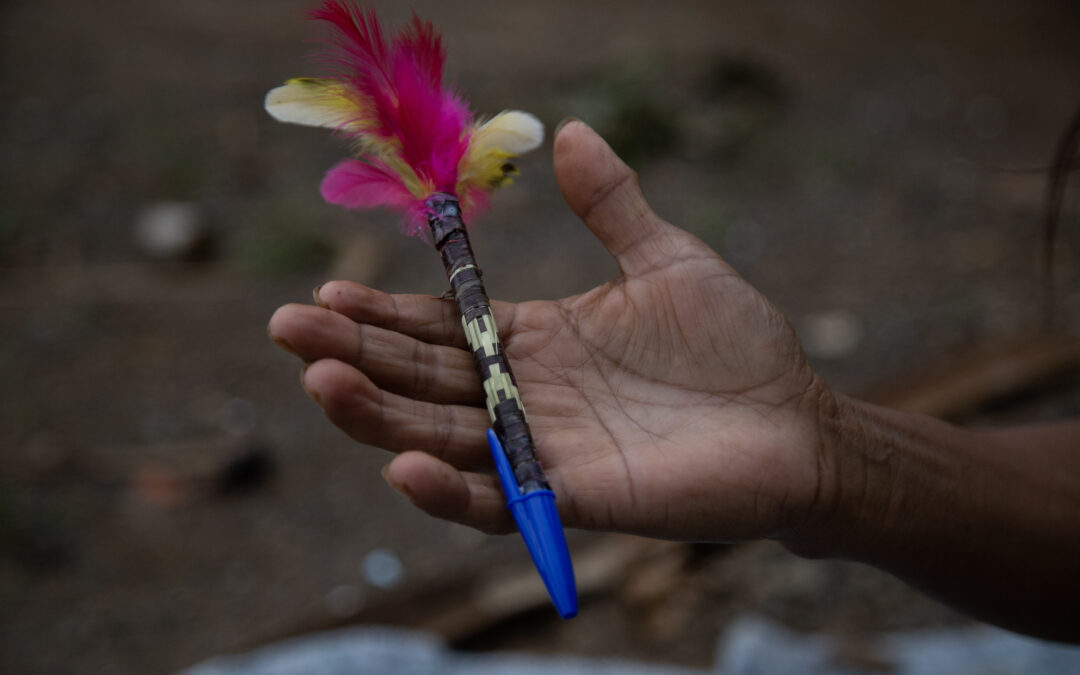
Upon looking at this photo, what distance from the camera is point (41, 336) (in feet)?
14.4

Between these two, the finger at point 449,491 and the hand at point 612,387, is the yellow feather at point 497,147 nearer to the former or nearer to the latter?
the hand at point 612,387

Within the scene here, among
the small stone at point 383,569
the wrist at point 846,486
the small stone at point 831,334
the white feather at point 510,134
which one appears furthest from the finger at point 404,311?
the small stone at point 831,334

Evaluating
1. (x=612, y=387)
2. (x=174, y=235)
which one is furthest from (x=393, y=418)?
(x=174, y=235)

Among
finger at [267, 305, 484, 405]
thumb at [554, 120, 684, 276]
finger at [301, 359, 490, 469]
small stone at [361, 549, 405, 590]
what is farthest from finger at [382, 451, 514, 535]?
small stone at [361, 549, 405, 590]

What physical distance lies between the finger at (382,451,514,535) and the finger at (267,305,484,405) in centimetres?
28

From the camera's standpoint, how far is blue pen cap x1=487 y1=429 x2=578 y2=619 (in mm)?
1655

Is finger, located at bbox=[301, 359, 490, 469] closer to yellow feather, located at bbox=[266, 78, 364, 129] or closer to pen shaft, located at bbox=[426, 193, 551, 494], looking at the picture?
pen shaft, located at bbox=[426, 193, 551, 494]

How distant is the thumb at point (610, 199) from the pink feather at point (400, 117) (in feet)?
1.04

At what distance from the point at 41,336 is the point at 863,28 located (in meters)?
6.82

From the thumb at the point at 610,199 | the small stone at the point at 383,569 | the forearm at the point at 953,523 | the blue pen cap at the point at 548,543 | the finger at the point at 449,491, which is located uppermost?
the thumb at the point at 610,199

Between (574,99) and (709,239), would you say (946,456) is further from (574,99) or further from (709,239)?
(574,99)

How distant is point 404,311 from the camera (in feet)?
6.58

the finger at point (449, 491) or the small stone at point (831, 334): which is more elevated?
the finger at point (449, 491)

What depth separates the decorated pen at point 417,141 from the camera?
199cm
